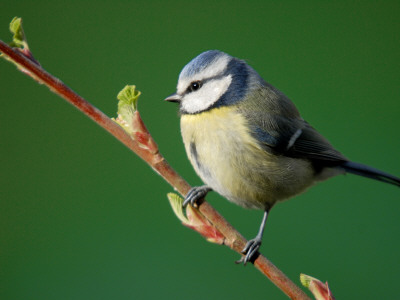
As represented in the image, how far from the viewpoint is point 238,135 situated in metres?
0.98

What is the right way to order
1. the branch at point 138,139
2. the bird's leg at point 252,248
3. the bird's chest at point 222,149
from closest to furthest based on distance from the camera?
the branch at point 138,139, the bird's leg at point 252,248, the bird's chest at point 222,149

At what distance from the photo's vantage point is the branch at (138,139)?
1.51 ft

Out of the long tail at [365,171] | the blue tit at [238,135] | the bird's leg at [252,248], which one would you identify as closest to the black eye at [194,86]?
the blue tit at [238,135]

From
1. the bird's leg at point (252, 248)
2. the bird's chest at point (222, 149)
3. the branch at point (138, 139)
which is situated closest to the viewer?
the branch at point (138, 139)

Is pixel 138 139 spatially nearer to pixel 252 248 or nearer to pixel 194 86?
pixel 252 248

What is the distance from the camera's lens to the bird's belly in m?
0.95

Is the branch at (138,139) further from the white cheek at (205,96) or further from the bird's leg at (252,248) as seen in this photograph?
the white cheek at (205,96)

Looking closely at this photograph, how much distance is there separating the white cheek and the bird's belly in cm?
2

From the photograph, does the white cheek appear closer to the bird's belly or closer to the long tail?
the bird's belly

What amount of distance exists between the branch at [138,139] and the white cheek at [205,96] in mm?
476

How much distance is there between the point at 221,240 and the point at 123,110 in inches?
8.0

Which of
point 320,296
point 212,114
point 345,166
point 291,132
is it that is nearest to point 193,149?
point 212,114

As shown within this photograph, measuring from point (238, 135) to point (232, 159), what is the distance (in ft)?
0.20

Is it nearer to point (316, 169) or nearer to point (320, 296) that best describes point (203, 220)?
point (320, 296)
